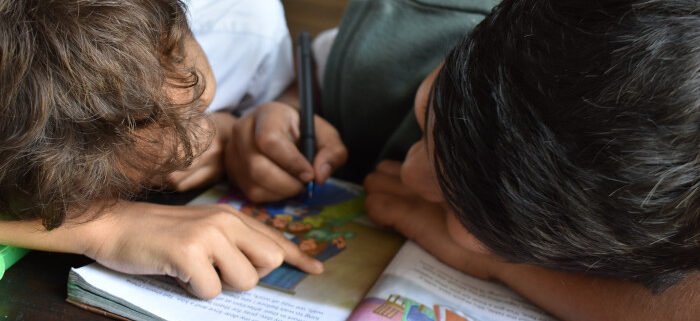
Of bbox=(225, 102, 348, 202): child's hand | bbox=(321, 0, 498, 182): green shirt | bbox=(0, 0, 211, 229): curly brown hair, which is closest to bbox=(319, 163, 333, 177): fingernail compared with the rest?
bbox=(225, 102, 348, 202): child's hand

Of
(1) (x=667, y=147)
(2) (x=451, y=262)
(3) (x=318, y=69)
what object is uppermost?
(1) (x=667, y=147)

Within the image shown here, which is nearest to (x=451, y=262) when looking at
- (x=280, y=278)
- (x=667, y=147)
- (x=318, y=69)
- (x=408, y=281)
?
(x=408, y=281)

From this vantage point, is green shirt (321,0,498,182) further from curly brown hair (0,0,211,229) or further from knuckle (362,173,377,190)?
curly brown hair (0,0,211,229)

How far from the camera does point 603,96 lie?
0.40 metres

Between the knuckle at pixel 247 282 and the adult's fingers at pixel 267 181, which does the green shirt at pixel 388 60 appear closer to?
the adult's fingers at pixel 267 181

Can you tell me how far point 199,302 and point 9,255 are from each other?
0.61 feet

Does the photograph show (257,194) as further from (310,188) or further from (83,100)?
(83,100)

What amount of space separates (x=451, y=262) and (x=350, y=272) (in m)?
0.11

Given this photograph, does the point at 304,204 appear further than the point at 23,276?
Yes

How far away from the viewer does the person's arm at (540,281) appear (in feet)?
1.77

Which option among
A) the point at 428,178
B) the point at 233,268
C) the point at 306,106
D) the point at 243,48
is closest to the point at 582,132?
the point at 428,178

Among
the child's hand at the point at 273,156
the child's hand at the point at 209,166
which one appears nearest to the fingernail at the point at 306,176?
the child's hand at the point at 273,156

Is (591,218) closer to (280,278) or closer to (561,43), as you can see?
(561,43)

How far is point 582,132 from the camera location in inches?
15.9
